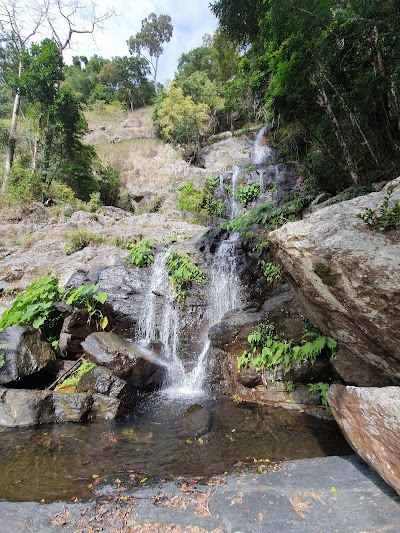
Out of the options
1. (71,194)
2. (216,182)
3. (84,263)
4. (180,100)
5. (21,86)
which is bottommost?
(84,263)

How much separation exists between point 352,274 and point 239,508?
2.24m

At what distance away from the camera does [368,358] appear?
3.42 m

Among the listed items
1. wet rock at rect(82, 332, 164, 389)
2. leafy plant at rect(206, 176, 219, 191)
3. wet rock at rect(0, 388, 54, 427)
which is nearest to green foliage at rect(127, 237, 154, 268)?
wet rock at rect(82, 332, 164, 389)

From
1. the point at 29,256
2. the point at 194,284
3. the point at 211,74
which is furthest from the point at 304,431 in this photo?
the point at 211,74

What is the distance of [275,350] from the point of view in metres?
5.79

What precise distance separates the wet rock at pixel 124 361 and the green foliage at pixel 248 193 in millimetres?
11954

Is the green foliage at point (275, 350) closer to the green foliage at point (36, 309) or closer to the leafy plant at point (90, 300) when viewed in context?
the leafy plant at point (90, 300)

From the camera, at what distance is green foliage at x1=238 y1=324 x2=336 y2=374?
5.25 m

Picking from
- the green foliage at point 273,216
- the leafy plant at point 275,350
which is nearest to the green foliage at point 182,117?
the green foliage at point 273,216

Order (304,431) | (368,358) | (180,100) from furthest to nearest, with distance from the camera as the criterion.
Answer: (180,100) < (304,431) < (368,358)

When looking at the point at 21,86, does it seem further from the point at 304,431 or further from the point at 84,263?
the point at 304,431

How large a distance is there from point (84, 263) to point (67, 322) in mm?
3369

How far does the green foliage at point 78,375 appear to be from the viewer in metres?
5.97

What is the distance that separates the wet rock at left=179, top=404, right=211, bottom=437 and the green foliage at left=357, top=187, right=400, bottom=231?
3.67 m
